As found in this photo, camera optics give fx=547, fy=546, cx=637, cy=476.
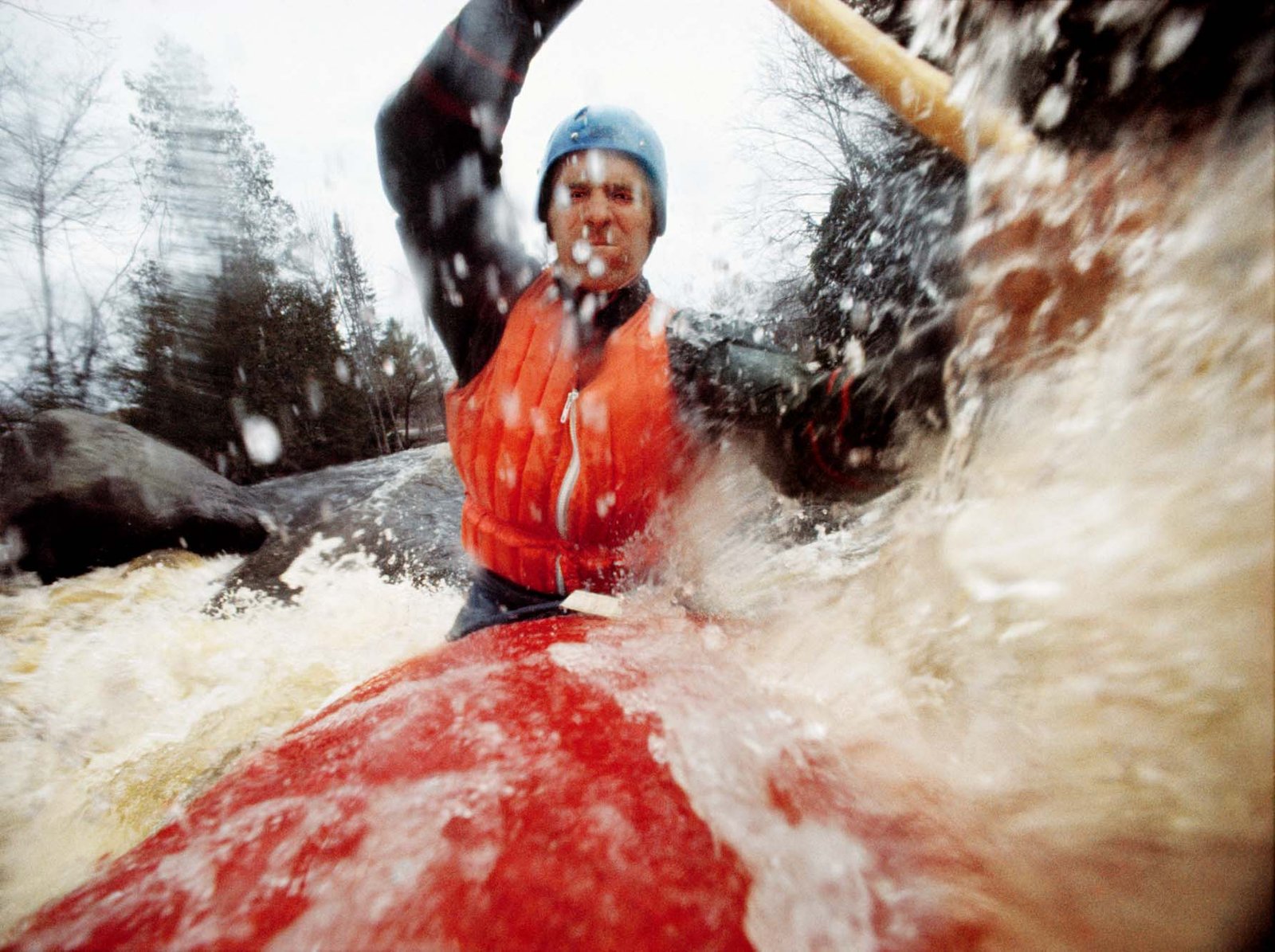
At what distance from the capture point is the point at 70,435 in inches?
208

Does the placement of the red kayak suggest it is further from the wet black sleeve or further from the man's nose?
the man's nose

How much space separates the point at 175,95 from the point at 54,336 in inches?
359

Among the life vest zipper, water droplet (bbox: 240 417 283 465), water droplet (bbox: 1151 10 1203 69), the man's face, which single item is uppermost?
water droplet (bbox: 240 417 283 465)

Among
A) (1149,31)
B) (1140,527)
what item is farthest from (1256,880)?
(1149,31)

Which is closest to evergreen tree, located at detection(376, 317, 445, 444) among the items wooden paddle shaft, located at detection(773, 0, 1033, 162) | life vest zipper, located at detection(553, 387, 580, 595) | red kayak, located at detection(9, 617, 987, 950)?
life vest zipper, located at detection(553, 387, 580, 595)

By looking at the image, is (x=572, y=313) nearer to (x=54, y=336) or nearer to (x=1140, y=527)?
(x=1140, y=527)

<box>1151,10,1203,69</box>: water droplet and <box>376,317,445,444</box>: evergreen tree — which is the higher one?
<box>376,317,445,444</box>: evergreen tree

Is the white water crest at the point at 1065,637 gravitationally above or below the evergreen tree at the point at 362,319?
below

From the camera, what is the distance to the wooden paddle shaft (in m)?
1.65

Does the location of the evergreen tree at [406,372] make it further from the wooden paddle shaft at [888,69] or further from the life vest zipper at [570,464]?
the wooden paddle shaft at [888,69]

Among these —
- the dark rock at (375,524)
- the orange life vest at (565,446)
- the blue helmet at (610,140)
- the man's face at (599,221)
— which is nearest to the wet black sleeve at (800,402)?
the orange life vest at (565,446)

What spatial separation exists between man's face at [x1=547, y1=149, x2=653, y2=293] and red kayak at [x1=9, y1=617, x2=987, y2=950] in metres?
1.63

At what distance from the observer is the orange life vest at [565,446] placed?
1.91m

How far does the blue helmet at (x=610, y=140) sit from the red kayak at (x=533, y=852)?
2.04 meters
